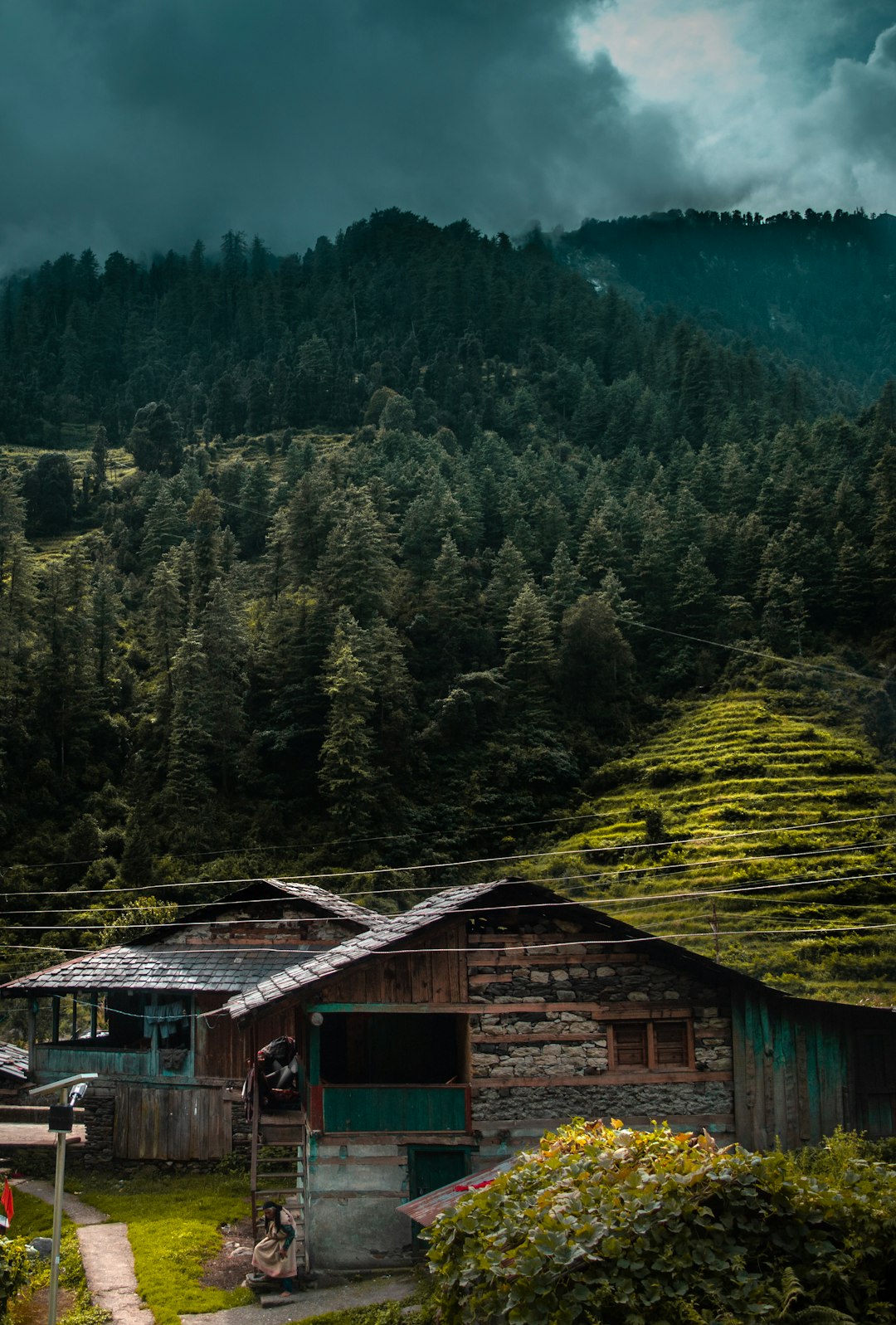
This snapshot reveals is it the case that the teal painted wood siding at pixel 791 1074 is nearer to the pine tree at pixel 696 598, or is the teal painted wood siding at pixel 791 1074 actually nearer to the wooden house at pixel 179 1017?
the wooden house at pixel 179 1017

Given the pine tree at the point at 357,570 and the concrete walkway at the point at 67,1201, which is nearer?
the concrete walkway at the point at 67,1201

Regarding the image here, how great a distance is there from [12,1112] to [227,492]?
88.1 metres

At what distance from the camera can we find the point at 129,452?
149 meters

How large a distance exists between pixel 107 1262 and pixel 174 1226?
2.27 m

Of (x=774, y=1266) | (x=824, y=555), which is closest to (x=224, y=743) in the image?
(x=824, y=555)

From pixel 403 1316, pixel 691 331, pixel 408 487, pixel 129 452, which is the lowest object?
pixel 403 1316

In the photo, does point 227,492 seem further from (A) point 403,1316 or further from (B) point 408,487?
(A) point 403,1316

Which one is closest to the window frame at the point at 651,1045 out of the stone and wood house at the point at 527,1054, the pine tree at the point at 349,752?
the stone and wood house at the point at 527,1054

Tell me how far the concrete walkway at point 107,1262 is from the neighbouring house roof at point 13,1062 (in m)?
5.90

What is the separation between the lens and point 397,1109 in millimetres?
20094

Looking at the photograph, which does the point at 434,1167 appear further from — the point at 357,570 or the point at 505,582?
the point at 505,582

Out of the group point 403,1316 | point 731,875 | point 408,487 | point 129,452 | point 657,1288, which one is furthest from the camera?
point 129,452

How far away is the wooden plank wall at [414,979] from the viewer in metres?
20.3

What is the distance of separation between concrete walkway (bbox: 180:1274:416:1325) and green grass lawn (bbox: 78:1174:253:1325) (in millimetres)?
359
